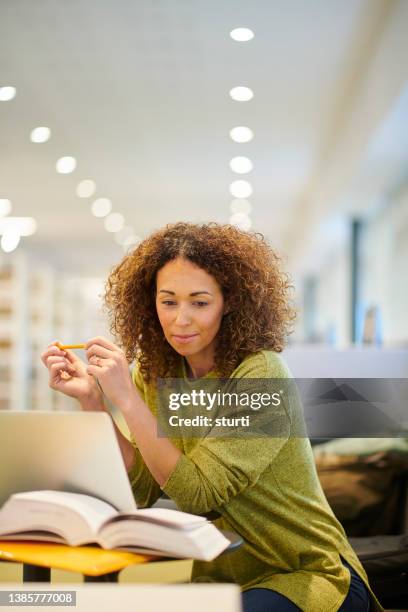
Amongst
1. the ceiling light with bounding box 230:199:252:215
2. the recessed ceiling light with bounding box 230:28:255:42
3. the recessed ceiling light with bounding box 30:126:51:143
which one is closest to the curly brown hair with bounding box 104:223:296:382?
the recessed ceiling light with bounding box 230:28:255:42

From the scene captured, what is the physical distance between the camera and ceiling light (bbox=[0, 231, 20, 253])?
2.52 meters

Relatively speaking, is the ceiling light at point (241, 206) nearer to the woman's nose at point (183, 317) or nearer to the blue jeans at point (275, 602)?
the woman's nose at point (183, 317)

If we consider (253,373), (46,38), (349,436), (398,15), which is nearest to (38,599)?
(253,373)

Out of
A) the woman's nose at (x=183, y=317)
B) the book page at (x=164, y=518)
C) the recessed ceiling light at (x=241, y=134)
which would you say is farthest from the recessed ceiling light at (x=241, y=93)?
the book page at (x=164, y=518)

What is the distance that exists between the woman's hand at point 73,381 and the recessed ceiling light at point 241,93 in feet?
3.62

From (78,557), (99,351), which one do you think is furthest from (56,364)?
(78,557)

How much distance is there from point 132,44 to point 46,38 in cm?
24

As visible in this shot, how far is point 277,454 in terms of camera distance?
1286mm

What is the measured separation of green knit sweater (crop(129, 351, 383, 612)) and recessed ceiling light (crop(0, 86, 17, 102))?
47.1 inches

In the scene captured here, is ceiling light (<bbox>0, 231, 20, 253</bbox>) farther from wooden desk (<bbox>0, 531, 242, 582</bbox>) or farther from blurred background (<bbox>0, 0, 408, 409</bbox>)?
wooden desk (<bbox>0, 531, 242, 582</bbox>)

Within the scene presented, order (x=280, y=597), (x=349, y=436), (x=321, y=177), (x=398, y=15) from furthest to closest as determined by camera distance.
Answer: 1. (x=321, y=177)
2. (x=398, y=15)
3. (x=349, y=436)
4. (x=280, y=597)

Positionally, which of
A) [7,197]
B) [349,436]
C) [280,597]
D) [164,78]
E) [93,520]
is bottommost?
[280,597]

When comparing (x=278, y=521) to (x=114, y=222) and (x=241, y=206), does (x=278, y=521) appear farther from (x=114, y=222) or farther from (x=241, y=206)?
(x=241, y=206)

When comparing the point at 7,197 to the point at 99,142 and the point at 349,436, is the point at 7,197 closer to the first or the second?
the point at 99,142
